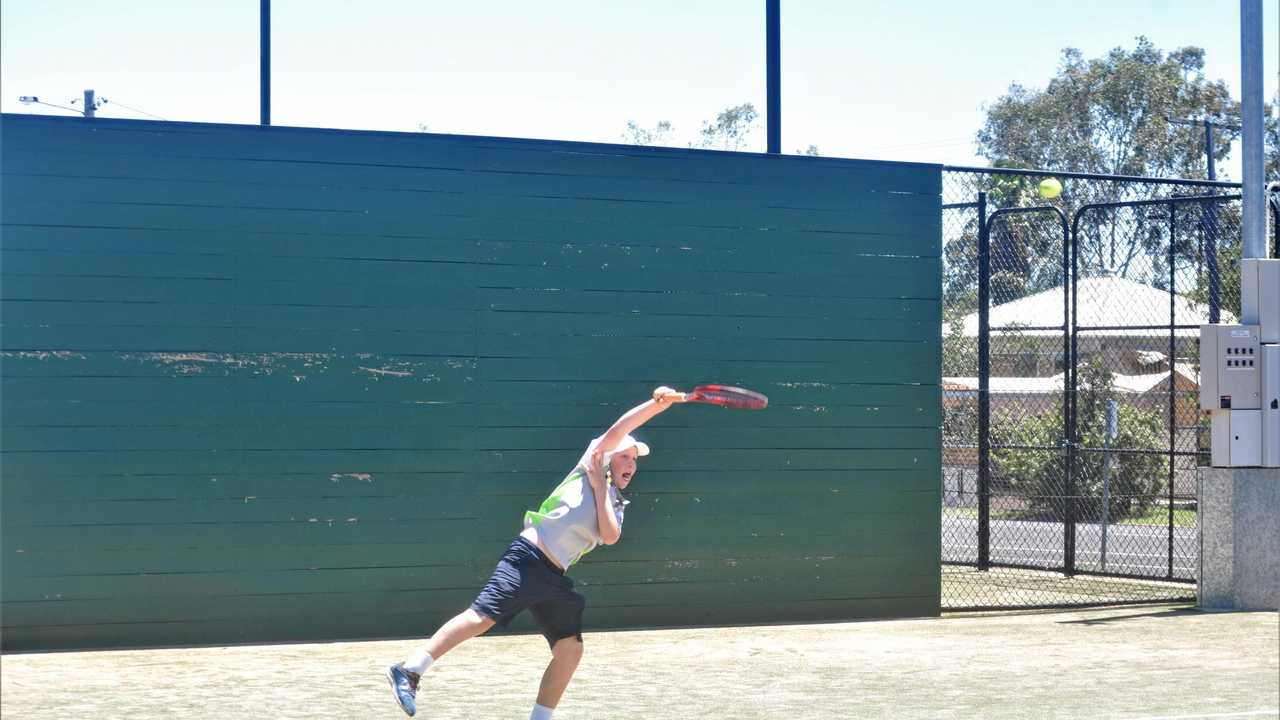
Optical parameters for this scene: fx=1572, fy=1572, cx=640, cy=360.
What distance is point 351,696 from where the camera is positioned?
820 cm

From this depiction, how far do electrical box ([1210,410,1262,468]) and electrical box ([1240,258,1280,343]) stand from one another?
0.58 meters

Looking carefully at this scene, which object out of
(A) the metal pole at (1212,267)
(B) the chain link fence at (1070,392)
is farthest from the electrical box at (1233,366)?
(A) the metal pole at (1212,267)

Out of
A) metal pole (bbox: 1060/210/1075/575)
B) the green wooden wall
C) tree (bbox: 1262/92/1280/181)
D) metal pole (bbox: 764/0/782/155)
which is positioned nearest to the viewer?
the green wooden wall

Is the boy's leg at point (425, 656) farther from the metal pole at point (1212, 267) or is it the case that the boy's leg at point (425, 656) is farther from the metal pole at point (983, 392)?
the metal pole at point (1212, 267)

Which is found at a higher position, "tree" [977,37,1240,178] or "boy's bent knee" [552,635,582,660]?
"tree" [977,37,1240,178]

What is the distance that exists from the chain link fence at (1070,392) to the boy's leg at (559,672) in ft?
20.5

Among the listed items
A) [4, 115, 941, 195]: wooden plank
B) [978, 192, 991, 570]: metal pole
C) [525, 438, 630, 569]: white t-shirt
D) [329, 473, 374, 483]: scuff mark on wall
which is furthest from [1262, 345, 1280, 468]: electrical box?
[525, 438, 630, 569]: white t-shirt

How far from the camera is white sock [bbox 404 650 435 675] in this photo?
6.39 metres

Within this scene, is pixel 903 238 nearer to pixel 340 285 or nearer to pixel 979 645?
pixel 979 645

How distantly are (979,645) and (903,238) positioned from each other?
3.04 metres

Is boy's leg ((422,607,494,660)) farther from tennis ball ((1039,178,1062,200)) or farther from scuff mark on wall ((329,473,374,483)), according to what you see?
tennis ball ((1039,178,1062,200))

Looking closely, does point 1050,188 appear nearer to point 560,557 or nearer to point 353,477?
point 353,477

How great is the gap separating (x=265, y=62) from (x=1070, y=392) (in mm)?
7316

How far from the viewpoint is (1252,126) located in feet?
37.6
